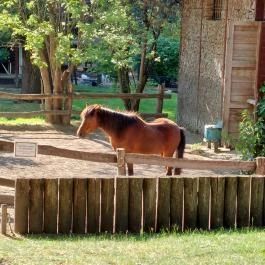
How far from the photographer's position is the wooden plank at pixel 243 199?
30.2 ft

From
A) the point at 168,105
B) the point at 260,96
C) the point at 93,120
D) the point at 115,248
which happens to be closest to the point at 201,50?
the point at 260,96

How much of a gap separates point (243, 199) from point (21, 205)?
273 cm

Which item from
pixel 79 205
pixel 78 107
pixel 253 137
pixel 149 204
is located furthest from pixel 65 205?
pixel 78 107

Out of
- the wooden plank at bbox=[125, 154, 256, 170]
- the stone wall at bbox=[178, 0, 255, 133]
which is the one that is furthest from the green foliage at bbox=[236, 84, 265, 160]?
the wooden plank at bbox=[125, 154, 256, 170]

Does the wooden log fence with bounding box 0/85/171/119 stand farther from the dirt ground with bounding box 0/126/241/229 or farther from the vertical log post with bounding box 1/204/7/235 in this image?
the vertical log post with bounding box 1/204/7/235

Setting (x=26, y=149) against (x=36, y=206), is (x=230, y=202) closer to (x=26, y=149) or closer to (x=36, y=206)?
(x=36, y=206)

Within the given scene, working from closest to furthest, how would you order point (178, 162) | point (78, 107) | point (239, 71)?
point (178, 162) < point (239, 71) < point (78, 107)

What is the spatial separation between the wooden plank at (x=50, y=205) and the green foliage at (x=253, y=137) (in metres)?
6.20

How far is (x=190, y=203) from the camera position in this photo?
905 cm

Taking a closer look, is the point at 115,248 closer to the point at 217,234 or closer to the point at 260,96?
the point at 217,234

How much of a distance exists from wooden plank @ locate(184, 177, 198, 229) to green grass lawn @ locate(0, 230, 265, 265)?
19.4 inches

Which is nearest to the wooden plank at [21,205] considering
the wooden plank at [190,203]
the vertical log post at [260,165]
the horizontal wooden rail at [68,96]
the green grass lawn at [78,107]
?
the wooden plank at [190,203]

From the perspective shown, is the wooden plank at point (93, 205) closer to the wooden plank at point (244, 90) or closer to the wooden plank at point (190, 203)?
the wooden plank at point (190, 203)

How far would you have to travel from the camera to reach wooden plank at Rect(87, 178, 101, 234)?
28.8ft
